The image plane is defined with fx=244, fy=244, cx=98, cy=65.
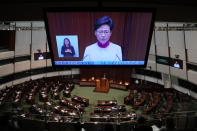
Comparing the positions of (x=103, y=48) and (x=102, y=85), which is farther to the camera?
(x=102, y=85)

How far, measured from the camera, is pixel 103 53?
496 cm

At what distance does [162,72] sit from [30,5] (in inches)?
614

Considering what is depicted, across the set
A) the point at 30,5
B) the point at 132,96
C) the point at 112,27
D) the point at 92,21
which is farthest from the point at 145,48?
the point at 132,96

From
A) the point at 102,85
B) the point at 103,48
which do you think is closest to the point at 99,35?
the point at 103,48

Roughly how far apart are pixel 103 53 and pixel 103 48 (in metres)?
0.10

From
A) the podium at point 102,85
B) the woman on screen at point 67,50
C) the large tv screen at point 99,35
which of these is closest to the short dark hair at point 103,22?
the large tv screen at point 99,35

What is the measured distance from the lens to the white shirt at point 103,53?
4.92 metres

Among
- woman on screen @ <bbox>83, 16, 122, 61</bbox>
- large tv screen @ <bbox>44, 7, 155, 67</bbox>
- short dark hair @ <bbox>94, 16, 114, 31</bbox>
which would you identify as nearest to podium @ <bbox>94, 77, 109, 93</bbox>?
large tv screen @ <bbox>44, 7, 155, 67</bbox>

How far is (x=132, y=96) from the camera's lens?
16.0 meters

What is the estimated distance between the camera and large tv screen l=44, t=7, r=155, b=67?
178 inches

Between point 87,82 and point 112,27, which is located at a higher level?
point 112,27

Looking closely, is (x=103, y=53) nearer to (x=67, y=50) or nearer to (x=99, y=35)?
(x=99, y=35)

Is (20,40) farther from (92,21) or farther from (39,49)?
(92,21)

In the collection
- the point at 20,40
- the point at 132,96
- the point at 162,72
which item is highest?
the point at 20,40
